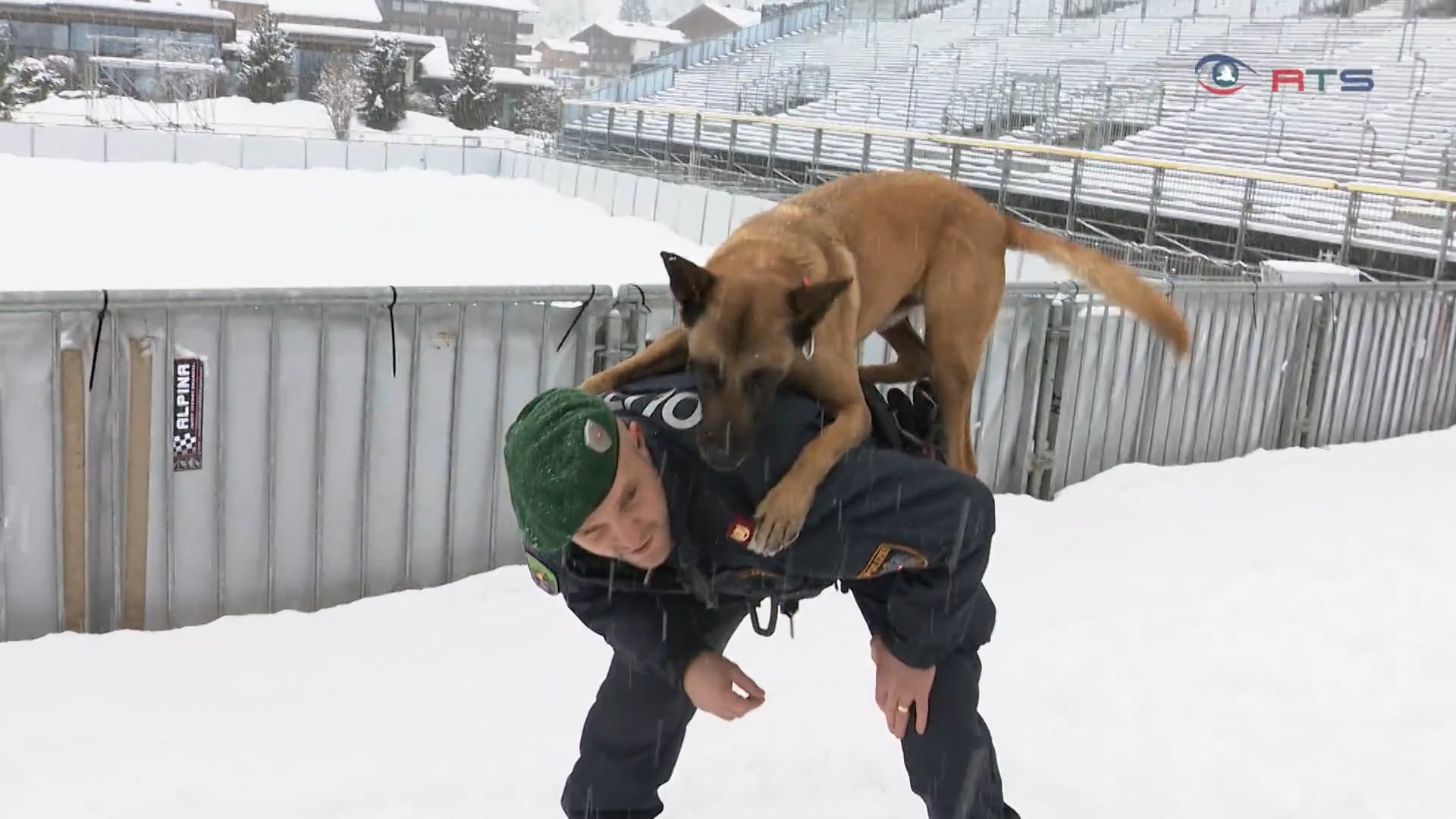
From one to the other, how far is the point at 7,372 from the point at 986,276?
296cm

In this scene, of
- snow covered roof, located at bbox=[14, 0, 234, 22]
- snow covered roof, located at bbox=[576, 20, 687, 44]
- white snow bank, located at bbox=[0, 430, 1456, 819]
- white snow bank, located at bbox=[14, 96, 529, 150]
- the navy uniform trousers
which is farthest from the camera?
snow covered roof, located at bbox=[576, 20, 687, 44]

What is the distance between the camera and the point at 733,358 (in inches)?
93.4

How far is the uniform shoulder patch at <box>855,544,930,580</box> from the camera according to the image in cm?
190

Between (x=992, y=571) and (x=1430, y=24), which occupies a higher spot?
(x=1430, y=24)

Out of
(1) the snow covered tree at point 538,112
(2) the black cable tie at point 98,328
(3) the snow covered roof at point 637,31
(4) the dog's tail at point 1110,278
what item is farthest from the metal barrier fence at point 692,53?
(4) the dog's tail at point 1110,278

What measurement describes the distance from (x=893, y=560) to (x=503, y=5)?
41.8 metres

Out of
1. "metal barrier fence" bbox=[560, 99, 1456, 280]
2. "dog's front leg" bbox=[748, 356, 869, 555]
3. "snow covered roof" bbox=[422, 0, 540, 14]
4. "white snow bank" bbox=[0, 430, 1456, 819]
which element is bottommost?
"white snow bank" bbox=[0, 430, 1456, 819]

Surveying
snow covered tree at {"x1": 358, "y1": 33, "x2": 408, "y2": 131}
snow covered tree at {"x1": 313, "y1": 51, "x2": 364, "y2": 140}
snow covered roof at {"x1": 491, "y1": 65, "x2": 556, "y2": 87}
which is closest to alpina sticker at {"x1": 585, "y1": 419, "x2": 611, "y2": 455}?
snow covered tree at {"x1": 313, "y1": 51, "x2": 364, "y2": 140}

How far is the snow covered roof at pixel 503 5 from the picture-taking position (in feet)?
129

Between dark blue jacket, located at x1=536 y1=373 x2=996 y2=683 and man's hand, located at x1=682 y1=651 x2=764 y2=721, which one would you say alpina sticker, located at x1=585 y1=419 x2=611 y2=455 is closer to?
dark blue jacket, located at x1=536 y1=373 x2=996 y2=683

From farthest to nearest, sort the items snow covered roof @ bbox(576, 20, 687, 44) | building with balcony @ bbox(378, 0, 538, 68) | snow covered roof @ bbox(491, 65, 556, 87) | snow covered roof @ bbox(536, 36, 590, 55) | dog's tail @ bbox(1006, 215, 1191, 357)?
1. snow covered roof @ bbox(576, 20, 687, 44)
2. snow covered roof @ bbox(536, 36, 590, 55)
3. building with balcony @ bbox(378, 0, 538, 68)
4. snow covered roof @ bbox(491, 65, 556, 87)
5. dog's tail @ bbox(1006, 215, 1191, 357)

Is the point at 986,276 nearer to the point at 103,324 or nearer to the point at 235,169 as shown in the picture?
the point at 103,324

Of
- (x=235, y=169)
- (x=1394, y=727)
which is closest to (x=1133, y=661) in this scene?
(x=1394, y=727)

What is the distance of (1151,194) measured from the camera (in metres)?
12.9
